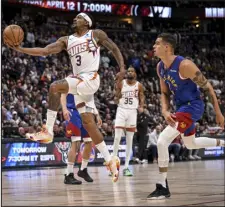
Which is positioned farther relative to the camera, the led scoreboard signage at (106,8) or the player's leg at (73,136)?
the led scoreboard signage at (106,8)

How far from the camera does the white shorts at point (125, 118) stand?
1423 centimetres

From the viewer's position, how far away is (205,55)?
118 ft

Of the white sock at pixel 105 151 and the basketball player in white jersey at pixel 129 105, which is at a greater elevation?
the basketball player in white jersey at pixel 129 105

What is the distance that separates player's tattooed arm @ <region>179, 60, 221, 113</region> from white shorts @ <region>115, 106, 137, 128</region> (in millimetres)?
6060

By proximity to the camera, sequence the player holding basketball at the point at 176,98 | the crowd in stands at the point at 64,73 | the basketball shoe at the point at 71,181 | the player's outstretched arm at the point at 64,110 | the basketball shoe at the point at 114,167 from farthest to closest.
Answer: the crowd in stands at the point at 64,73 < the player's outstretched arm at the point at 64,110 < the basketball shoe at the point at 71,181 < the basketball shoe at the point at 114,167 < the player holding basketball at the point at 176,98

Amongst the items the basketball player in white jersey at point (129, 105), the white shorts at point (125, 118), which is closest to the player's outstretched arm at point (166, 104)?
the basketball player in white jersey at point (129, 105)

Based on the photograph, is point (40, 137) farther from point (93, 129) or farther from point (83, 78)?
point (83, 78)

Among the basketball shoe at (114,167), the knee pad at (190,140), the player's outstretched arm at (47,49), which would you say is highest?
the player's outstretched arm at (47,49)

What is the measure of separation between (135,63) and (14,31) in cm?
2227

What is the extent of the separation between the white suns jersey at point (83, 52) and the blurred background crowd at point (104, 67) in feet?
28.8

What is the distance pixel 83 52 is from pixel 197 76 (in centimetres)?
219

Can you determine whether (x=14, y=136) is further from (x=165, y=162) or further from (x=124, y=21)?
(x=124, y=21)

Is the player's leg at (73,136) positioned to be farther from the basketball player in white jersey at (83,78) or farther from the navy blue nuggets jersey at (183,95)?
the navy blue nuggets jersey at (183,95)

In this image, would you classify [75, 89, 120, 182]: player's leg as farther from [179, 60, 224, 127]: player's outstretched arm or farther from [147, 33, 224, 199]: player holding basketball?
[179, 60, 224, 127]: player's outstretched arm
